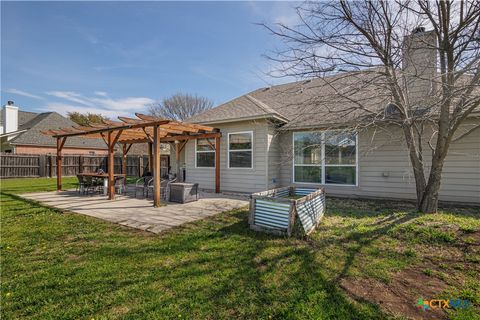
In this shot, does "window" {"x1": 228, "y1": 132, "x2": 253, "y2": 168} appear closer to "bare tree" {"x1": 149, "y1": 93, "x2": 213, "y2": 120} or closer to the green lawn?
the green lawn

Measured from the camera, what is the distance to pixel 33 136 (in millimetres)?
21297

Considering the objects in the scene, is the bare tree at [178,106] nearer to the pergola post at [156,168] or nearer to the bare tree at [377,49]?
the pergola post at [156,168]

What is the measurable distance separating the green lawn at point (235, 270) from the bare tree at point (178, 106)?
27769mm

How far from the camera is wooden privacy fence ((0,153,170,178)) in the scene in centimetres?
1597

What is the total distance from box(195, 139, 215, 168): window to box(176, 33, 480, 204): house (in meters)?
0.04

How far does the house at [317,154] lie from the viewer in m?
6.75

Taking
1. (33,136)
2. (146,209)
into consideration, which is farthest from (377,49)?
(33,136)

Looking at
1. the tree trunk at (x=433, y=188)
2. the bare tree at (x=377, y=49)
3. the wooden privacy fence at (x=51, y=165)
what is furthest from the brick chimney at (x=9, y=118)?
the tree trunk at (x=433, y=188)

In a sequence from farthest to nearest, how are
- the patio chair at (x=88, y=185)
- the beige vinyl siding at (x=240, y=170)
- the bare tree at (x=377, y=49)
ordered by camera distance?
the patio chair at (x=88, y=185) → the beige vinyl siding at (x=240, y=170) → the bare tree at (x=377, y=49)

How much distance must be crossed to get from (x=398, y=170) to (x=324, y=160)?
2256 mm

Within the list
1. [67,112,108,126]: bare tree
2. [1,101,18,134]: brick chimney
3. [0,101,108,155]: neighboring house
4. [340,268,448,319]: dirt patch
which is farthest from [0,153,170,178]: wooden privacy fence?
[67,112,108,126]: bare tree

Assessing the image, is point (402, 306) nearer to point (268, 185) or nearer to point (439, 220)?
point (439, 220)

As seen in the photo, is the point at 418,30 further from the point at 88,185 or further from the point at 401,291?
the point at 88,185

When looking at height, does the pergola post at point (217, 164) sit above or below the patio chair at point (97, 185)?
above
